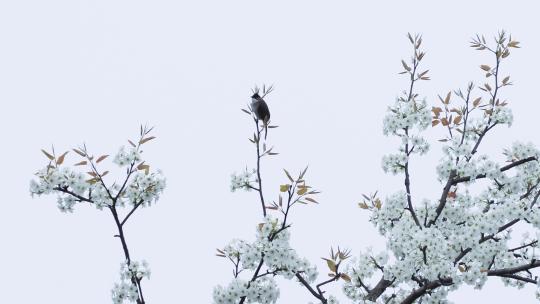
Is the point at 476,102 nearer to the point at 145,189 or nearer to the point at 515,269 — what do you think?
the point at 515,269

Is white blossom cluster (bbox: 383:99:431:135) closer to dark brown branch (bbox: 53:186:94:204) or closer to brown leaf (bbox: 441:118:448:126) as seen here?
brown leaf (bbox: 441:118:448:126)

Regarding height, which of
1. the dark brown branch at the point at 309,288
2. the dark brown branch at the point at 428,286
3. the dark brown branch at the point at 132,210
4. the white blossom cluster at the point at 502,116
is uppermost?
the white blossom cluster at the point at 502,116

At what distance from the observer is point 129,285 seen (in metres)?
7.09

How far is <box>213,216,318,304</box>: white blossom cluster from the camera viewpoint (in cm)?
701

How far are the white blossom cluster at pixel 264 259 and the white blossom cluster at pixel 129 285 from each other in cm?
79

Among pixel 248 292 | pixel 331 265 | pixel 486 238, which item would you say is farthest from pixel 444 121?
pixel 248 292

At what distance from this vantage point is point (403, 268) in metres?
7.68

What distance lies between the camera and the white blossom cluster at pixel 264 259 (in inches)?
276

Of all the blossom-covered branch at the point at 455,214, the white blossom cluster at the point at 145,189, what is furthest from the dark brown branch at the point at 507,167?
the white blossom cluster at the point at 145,189

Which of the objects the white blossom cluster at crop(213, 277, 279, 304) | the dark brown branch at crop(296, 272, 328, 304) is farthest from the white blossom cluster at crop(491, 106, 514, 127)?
the white blossom cluster at crop(213, 277, 279, 304)

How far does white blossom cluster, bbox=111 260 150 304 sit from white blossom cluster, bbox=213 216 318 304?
2.58 feet

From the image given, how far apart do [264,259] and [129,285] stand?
1.44m

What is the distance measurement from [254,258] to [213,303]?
634 millimetres

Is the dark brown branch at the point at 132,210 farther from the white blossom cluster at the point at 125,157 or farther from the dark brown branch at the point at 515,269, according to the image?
the dark brown branch at the point at 515,269
